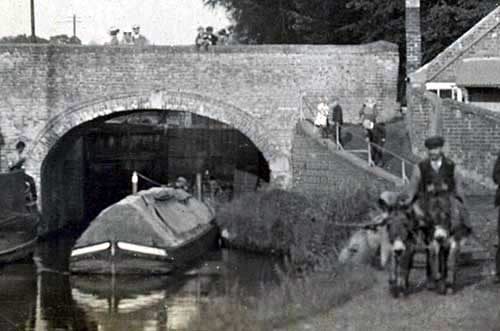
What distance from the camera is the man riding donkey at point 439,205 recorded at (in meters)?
11.4

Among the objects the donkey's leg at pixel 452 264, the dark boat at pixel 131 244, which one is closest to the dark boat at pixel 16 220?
the dark boat at pixel 131 244

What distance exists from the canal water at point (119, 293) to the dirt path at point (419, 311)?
151 inches

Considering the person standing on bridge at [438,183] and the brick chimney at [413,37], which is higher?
the brick chimney at [413,37]

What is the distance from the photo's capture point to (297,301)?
12.1 m

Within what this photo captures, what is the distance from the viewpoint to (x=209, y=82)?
86.6 ft

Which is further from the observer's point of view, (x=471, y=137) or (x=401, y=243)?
(x=471, y=137)

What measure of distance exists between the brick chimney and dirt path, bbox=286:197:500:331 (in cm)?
1605

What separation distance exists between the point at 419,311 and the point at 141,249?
10877mm

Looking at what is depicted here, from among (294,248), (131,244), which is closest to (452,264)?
(294,248)

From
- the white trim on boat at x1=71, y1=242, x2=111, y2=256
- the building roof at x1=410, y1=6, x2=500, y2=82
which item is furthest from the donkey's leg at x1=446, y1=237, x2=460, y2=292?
the building roof at x1=410, y1=6, x2=500, y2=82

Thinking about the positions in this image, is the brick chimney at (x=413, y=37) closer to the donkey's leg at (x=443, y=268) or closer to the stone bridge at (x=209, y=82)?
the stone bridge at (x=209, y=82)

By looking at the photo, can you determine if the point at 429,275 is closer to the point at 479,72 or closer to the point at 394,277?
A: the point at 394,277

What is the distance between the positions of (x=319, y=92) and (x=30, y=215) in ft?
22.4

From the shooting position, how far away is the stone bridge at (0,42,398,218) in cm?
2639
